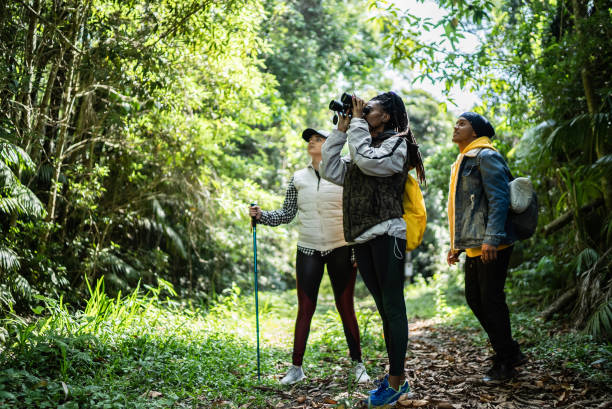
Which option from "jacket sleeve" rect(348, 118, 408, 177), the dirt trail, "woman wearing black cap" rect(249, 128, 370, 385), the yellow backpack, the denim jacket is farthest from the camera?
"woman wearing black cap" rect(249, 128, 370, 385)

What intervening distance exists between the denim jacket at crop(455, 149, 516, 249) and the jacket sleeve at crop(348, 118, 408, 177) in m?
0.72

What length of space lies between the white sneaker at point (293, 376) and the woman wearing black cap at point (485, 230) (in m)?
1.36

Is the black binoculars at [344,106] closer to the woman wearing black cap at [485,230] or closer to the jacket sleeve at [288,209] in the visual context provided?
the woman wearing black cap at [485,230]

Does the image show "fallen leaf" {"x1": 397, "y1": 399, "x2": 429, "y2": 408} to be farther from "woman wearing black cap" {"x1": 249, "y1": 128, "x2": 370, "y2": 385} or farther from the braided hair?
the braided hair

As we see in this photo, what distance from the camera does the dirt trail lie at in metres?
2.89

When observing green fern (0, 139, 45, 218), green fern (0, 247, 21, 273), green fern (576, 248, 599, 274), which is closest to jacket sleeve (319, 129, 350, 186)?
green fern (0, 139, 45, 218)

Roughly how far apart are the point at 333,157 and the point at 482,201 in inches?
44.4

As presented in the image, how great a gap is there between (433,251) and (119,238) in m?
11.2

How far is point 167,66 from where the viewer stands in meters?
5.18

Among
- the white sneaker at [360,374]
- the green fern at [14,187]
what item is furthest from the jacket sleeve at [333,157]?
the green fern at [14,187]

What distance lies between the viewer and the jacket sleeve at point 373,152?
2785 millimetres

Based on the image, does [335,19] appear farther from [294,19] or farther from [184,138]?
[184,138]

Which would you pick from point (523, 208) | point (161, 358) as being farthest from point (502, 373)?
point (161, 358)

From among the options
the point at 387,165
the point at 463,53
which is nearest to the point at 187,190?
the point at 463,53
